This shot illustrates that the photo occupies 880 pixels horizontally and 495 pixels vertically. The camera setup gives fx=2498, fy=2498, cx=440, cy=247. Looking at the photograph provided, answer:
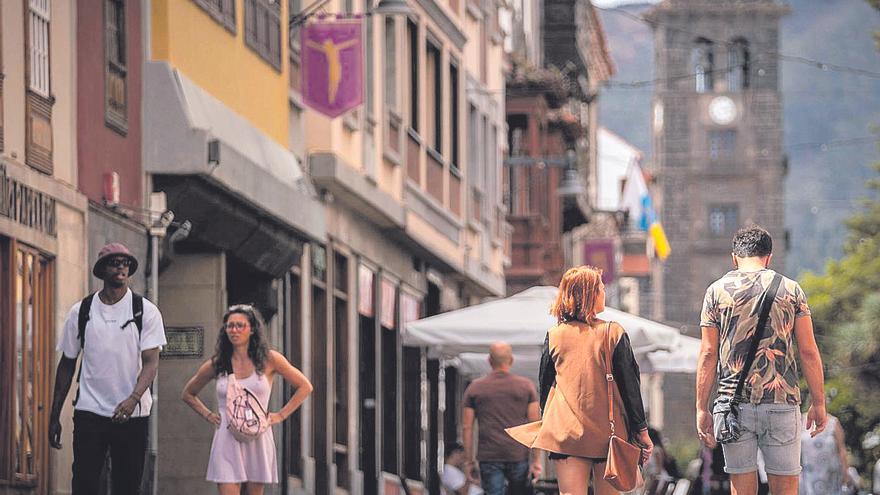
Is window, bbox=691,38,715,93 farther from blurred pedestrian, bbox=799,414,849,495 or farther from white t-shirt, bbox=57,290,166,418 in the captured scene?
white t-shirt, bbox=57,290,166,418

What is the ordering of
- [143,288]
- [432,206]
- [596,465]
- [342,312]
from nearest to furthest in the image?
[596,465], [143,288], [342,312], [432,206]

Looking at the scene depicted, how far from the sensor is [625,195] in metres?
69.9

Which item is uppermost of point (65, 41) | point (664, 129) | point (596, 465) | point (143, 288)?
point (664, 129)

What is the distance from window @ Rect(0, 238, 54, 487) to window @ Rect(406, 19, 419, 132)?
1725 centimetres

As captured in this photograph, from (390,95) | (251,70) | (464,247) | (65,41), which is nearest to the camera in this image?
(65,41)

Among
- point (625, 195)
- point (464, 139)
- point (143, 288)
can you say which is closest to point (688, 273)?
point (625, 195)

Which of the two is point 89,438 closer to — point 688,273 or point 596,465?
point 596,465

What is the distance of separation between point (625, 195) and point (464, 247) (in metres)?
31.6

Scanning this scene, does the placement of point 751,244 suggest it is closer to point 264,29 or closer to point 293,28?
point 264,29

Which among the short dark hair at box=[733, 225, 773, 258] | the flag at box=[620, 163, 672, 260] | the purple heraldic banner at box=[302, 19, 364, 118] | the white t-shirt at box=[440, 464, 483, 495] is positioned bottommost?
the white t-shirt at box=[440, 464, 483, 495]

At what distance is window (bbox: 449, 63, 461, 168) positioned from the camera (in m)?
38.0

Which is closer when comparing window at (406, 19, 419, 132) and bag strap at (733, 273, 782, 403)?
bag strap at (733, 273, 782, 403)

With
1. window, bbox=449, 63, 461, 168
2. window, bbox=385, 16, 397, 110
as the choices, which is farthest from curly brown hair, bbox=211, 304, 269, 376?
window, bbox=449, 63, 461, 168

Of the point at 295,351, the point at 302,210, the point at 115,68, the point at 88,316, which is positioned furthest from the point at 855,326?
the point at 88,316
